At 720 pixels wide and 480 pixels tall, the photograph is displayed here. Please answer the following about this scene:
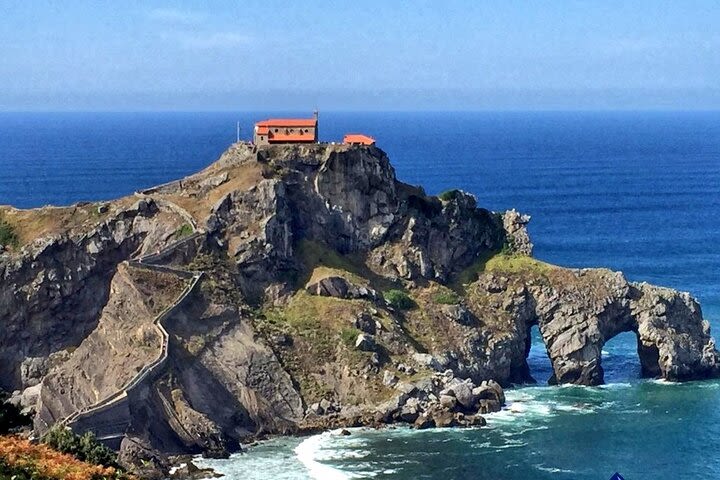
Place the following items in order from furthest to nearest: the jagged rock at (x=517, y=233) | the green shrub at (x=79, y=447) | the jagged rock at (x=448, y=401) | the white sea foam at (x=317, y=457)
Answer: the jagged rock at (x=517, y=233)
the jagged rock at (x=448, y=401)
the white sea foam at (x=317, y=457)
the green shrub at (x=79, y=447)

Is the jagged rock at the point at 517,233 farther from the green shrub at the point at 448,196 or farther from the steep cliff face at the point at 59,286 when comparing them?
the steep cliff face at the point at 59,286

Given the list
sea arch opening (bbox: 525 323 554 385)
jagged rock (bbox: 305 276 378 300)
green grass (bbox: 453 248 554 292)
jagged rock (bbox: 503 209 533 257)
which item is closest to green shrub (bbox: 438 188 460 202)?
jagged rock (bbox: 503 209 533 257)

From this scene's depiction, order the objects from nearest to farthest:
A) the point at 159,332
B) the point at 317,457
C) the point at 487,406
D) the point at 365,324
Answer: the point at 317,457 < the point at 159,332 < the point at 487,406 < the point at 365,324

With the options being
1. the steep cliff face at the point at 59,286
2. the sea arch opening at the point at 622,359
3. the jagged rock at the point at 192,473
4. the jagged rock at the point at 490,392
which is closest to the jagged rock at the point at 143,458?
the jagged rock at the point at 192,473

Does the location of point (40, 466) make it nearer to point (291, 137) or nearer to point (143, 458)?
point (143, 458)

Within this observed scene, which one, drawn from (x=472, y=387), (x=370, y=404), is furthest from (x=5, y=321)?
(x=472, y=387)

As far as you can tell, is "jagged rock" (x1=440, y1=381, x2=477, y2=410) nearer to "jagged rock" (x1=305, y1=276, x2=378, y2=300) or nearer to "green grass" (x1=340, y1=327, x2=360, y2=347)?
"green grass" (x1=340, y1=327, x2=360, y2=347)

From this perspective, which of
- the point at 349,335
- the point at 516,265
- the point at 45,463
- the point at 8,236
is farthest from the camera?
the point at 516,265

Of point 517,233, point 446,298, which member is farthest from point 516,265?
point 446,298
